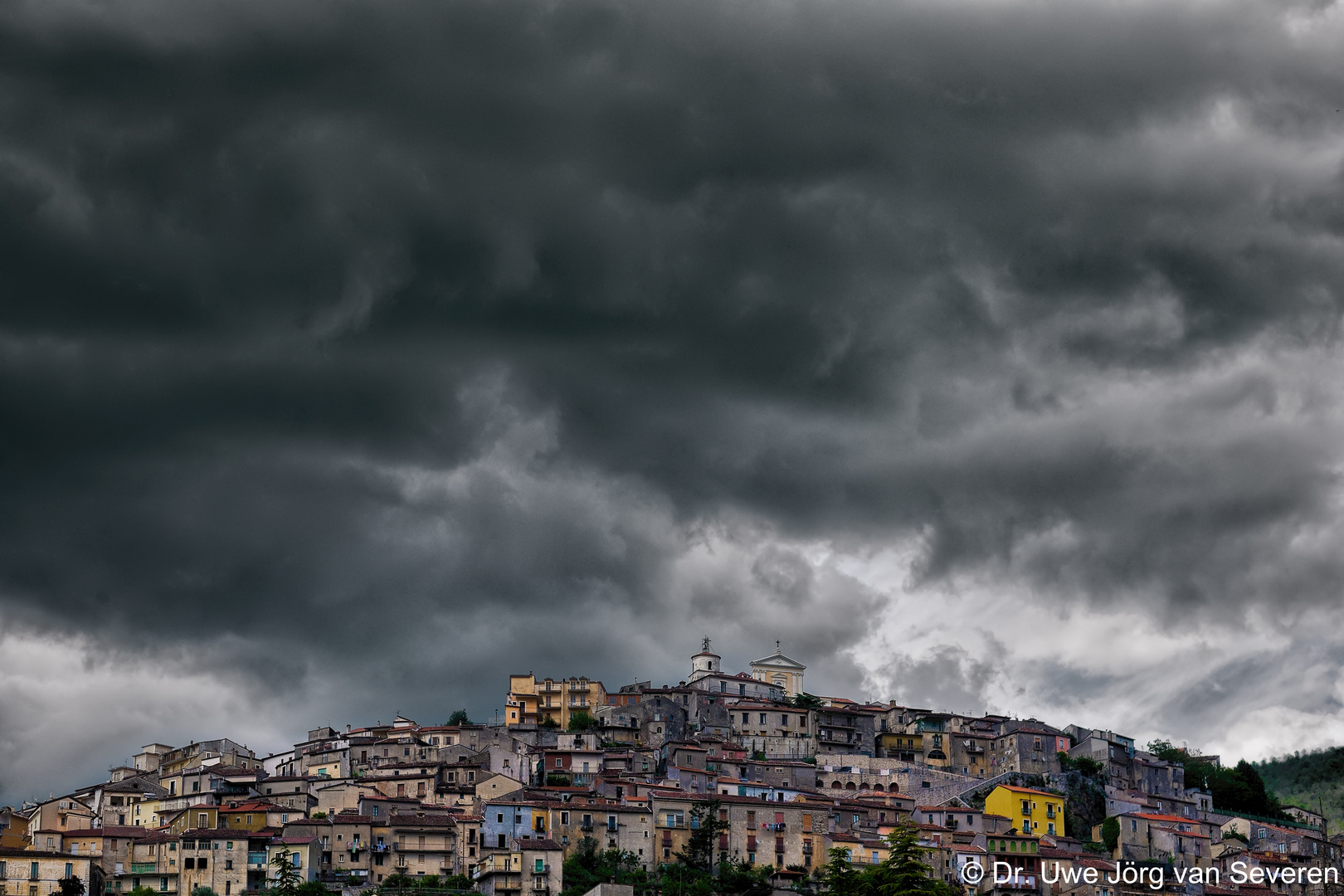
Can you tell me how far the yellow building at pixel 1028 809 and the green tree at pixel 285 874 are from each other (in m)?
47.6

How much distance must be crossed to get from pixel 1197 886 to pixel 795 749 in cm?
3771

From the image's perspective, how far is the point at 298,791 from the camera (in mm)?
109250

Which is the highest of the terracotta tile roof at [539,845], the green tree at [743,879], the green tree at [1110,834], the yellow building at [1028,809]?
the yellow building at [1028,809]

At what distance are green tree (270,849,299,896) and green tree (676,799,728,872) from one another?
23.7 meters

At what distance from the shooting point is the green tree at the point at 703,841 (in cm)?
10169

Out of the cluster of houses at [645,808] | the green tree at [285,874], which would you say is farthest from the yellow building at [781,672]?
the green tree at [285,874]

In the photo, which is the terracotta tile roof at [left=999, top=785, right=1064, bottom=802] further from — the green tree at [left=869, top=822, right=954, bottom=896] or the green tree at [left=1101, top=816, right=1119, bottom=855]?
the green tree at [left=869, top=822, right=954, bottom=896]

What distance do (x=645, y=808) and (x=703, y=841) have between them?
4499 mm

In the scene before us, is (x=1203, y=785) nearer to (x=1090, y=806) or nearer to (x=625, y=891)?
(x=1090, y=806)

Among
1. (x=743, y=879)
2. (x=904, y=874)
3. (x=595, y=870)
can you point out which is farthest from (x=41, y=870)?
(x=904, y=874)

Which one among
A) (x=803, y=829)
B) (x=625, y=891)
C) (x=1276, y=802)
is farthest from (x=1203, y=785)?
(x=625, y=891)

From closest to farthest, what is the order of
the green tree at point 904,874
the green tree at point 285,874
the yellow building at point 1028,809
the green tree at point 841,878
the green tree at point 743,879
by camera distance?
1. the green tree at point 904,874
2. the green tree at point 285,874
3. the green tree at point 841,878
4. the green tree at point 743,879
5. the yellow building at point 1028,809

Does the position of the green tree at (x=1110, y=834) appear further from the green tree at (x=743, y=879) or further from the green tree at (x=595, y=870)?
the green tree at (x=595, y=870)

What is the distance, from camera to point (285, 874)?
94.0 meters
